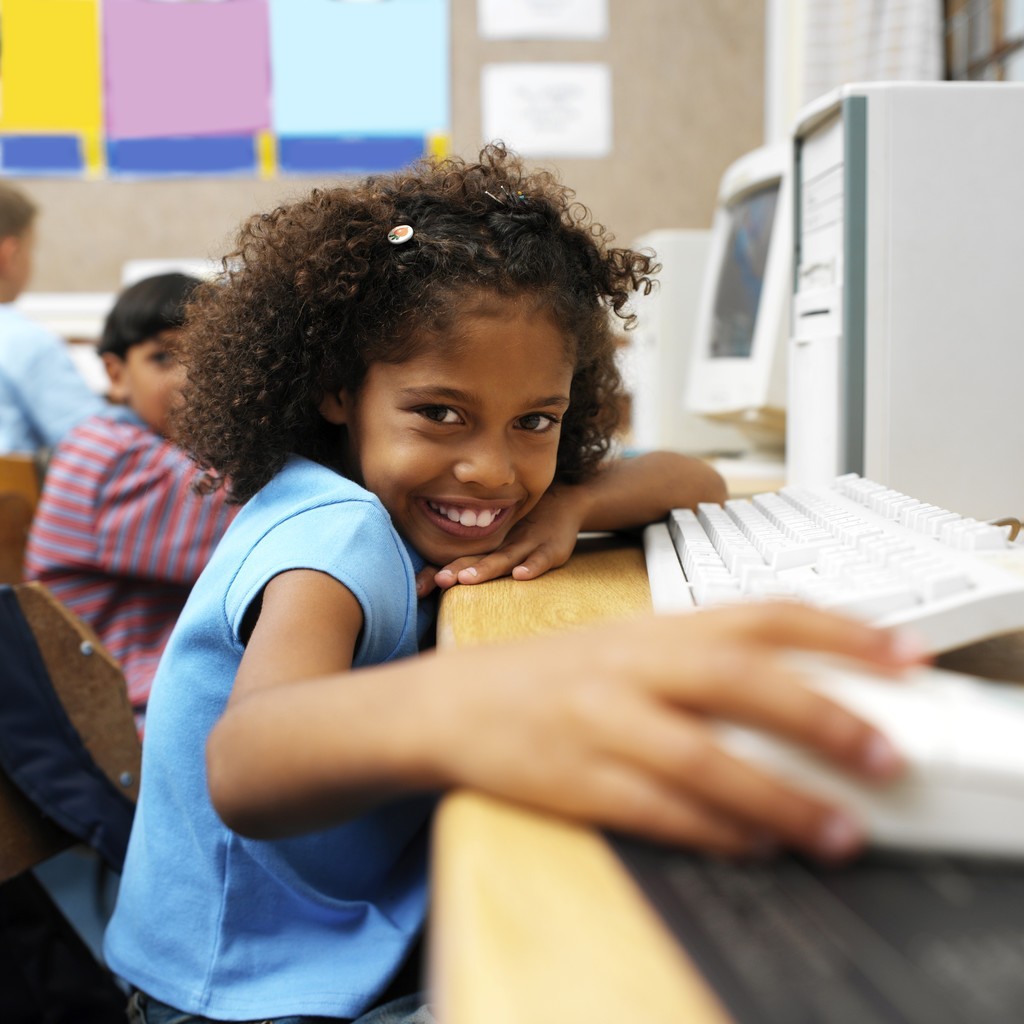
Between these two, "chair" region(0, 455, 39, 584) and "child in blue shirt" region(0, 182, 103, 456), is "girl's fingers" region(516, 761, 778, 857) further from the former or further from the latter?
"child in blue shirt" region(0, 182, 103, 456)

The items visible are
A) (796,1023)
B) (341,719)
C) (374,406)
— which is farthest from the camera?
(374,406)

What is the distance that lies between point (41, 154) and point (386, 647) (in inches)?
104

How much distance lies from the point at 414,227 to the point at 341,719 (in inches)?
20.5

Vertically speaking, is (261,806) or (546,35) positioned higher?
(546,35)

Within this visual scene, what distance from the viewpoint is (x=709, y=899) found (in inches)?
12.1

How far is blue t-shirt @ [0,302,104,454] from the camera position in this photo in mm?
2025

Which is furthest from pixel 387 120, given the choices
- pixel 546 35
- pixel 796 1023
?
pixel 796 1023

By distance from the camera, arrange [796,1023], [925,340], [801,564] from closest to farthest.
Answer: [796,1023] → [801,564] → [925,340]

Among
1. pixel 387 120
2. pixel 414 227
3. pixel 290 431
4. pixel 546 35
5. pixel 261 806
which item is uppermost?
pixel 546 35

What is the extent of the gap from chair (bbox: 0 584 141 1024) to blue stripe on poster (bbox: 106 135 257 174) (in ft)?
7.04

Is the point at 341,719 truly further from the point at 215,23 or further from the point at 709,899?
the point at 215,23

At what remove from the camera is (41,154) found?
9.24 ft

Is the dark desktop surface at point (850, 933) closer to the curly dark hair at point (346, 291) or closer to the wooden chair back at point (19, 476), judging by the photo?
the curly dark hair at point (346, 291)

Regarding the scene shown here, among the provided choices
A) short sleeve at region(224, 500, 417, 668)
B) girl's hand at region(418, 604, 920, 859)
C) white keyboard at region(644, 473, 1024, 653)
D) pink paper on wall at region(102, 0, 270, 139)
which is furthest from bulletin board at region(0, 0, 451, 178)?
girl's hand at region(418, 604, 920, 859)
